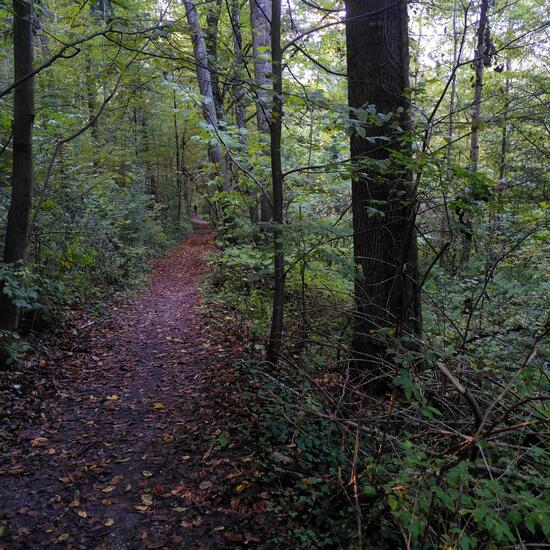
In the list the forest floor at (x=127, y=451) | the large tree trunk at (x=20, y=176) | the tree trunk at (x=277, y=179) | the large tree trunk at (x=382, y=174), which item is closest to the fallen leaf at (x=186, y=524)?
the forest floor at (x=127, y=451)

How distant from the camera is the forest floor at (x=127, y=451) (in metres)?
3.21

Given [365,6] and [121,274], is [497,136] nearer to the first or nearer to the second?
[365,6]

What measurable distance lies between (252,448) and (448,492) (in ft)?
7.49

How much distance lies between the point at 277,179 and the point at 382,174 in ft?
3.78

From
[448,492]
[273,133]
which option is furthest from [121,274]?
[448,492]

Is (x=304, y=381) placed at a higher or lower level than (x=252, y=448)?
higher

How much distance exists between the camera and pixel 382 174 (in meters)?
4.31

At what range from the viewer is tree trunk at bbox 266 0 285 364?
14.0ft

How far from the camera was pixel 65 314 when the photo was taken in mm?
7559

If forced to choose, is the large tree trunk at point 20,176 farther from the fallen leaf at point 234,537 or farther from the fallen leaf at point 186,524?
the fallen leaf at point 234,537

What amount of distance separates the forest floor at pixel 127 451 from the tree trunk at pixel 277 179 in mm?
899

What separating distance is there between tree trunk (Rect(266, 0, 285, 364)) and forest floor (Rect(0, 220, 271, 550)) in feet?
2.95

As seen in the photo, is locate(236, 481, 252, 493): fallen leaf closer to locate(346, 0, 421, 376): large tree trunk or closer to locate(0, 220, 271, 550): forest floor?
locate(0, 220, 271, 550): forest floor

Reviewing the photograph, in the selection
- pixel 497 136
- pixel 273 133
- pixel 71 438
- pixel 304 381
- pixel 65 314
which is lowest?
pixel 71 438
